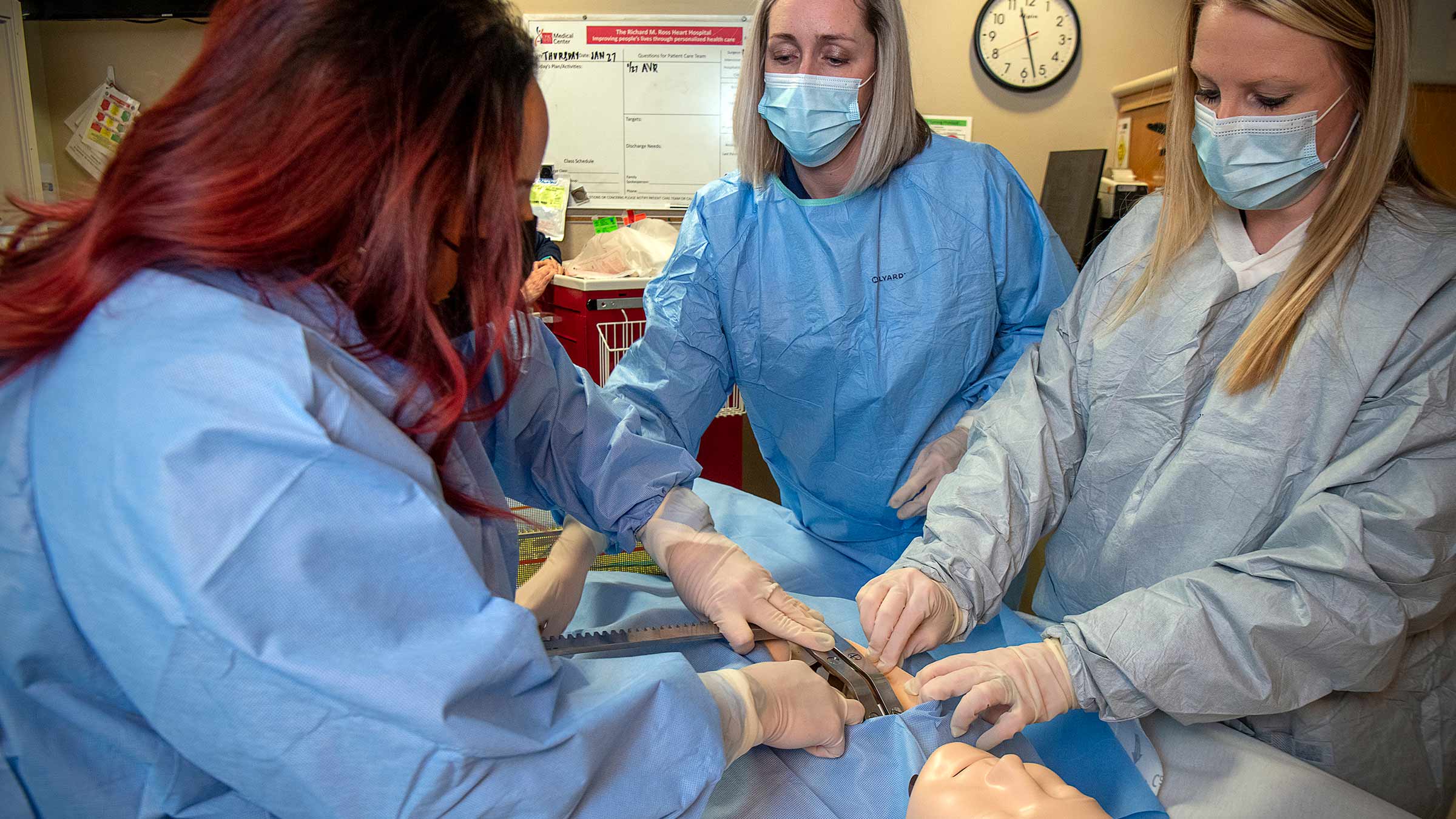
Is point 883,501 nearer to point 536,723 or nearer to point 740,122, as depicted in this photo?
point 740,122

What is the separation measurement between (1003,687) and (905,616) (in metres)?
0.21

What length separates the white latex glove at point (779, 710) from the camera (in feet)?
3.61

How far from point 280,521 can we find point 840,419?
1504 millimetres

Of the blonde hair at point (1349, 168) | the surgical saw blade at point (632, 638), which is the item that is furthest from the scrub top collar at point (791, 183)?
the surgical saw blade at point (632, 638)

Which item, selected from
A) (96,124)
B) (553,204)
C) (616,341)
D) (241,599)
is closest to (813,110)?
(241,599)

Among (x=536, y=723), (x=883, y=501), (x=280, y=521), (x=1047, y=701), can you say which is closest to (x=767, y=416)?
(x=883, y=501)

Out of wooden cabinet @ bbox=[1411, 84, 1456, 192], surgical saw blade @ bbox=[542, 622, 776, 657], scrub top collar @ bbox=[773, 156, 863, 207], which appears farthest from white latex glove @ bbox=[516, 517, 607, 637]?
wooden cabinet @ bbox=[1411, 84, 1456, 192]

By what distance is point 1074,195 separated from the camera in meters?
4.91

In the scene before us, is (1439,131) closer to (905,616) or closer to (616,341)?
(616,341)

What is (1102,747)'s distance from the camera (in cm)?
131

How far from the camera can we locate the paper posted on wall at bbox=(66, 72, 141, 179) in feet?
14.7

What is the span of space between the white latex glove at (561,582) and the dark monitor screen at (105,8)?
11.9ft

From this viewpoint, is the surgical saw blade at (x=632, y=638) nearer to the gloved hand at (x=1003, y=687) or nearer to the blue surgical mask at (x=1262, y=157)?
the gloved hand at (x=1003, y=687)

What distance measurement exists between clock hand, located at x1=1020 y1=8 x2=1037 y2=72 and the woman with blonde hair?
4.00m
